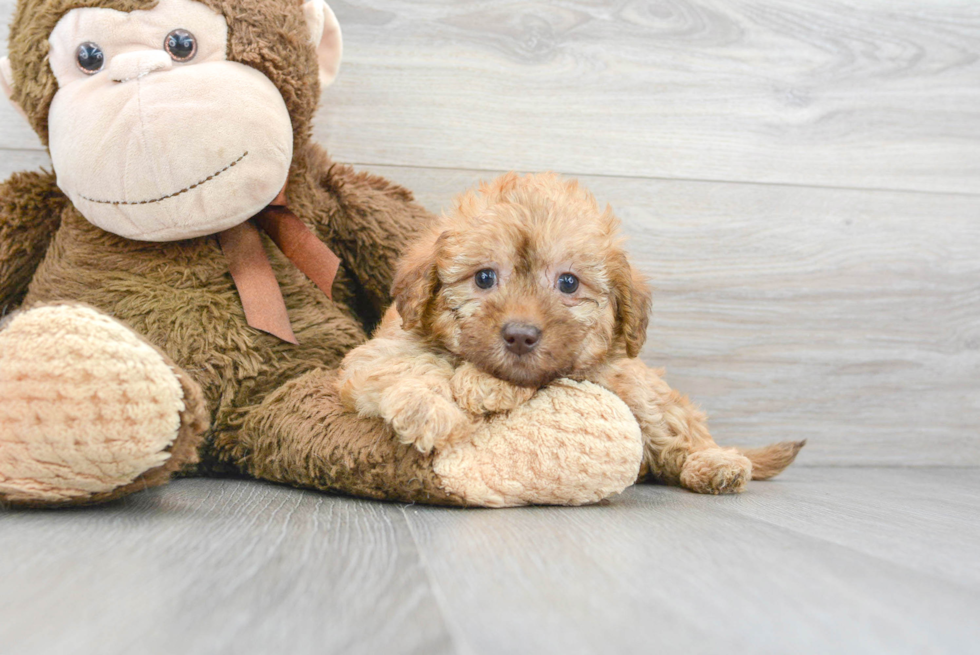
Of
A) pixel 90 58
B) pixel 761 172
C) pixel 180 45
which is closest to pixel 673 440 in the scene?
pixel 761 172

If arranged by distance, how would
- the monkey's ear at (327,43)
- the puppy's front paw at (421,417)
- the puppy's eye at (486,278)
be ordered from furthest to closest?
the monkey's ear at (327,43) → the puppy's eye at (486,278) → the puppy's front paw at (421,417)

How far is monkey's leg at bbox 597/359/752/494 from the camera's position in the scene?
1673 mm

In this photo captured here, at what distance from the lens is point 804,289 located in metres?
2.39

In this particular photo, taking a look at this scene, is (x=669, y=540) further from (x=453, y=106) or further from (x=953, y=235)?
(x=953, y=235)

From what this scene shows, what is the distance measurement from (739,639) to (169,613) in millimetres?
594

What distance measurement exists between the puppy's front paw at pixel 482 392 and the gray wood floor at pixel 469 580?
19 cm

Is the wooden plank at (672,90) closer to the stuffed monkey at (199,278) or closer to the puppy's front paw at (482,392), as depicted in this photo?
the stuffed monkey at (199,278)

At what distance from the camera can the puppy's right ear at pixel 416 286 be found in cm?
149

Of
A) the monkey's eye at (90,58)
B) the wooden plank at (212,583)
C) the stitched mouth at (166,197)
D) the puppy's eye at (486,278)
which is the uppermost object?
the monkey's eye at (90,58)

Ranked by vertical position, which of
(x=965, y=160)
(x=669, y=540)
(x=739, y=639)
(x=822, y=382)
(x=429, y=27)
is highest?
(x=429, y=27)

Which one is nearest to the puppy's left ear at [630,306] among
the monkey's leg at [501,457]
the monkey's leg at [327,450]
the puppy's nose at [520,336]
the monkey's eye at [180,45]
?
the monkey's leg at [501,457]

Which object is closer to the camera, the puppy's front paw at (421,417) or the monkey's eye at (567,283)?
the puppy's front paw at (421,417)

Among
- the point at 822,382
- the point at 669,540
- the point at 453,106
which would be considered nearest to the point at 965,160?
the point at 822,382

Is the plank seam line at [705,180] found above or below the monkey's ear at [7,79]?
below
